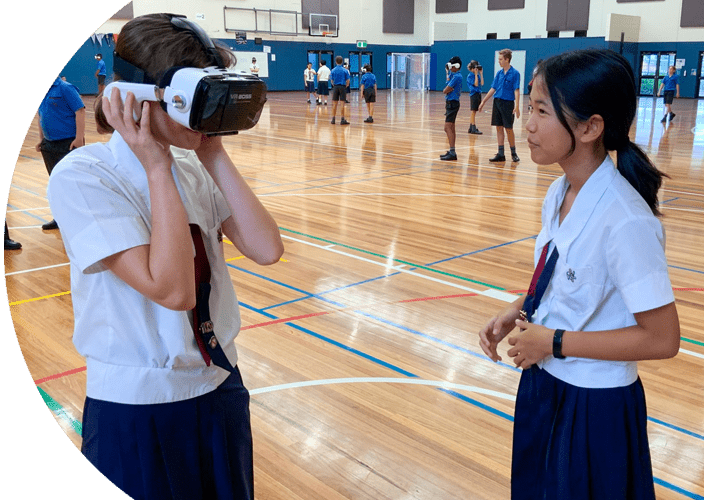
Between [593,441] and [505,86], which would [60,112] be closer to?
[593,441]

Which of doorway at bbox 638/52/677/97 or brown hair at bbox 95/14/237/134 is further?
doorway at bbox 638/52/677/97

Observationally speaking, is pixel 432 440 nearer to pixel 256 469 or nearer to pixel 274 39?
pixel 256 469

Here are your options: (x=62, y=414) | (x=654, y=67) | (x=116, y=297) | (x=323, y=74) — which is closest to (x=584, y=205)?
(x=116, y=297)

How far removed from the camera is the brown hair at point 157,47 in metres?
1.21

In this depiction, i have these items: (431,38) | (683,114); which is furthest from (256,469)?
(431,38)

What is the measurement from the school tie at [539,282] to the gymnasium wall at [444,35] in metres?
22.3

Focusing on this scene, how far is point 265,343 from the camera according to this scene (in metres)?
3.71

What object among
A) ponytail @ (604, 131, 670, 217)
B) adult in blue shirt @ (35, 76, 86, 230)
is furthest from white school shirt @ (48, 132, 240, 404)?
adult in blue shirt @ (35, 76, 86, 230)

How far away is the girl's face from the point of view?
4.79 ft

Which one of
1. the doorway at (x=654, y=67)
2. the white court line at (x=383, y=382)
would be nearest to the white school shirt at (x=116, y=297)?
the white court line at (x=383, y=382)

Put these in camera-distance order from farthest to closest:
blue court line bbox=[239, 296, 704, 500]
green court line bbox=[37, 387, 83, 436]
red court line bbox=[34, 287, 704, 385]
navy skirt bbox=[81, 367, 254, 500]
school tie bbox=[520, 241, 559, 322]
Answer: red court line bbox=[34, 287, 704, 385]
green court line bbox=[37, 387, 83, 436]
blue court line bbox=[239, 296, 704, 500]
school tie bbox=[520, 241, 559, 322]
navy skirt bbox=[81, 367, 254, 500]

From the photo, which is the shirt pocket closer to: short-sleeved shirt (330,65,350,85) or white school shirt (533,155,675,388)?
white school shirt (533,155,675,388)

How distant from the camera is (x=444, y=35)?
106ft

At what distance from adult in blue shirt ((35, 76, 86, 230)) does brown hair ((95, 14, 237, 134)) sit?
16.7 ft
